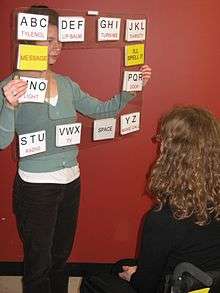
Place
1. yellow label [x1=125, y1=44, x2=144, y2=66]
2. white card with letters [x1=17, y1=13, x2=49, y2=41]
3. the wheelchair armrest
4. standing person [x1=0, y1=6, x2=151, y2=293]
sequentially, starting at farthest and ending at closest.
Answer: yellow label [x1=125, y1=44, x2=144, y2=66] < standing person [x1=0, y1=6, x2=151, y2=293] < white card with letters [x1=17, y1=13, x2=49, y2=41] < the wheelchair armrest

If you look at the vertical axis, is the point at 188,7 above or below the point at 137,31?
above

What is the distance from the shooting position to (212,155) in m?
1.27

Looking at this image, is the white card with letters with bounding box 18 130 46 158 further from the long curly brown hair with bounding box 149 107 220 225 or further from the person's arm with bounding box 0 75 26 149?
the long curly brown hair with bounding box 149 107 220 225

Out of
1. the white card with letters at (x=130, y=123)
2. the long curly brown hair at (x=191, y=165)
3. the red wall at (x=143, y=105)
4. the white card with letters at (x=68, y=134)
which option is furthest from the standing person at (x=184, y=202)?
the red wall at (x=143, y=105)

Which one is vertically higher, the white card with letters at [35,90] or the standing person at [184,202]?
the white card with letters at [35,90]

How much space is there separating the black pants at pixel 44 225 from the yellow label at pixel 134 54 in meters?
0.58

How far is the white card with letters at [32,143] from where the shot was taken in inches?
60.6

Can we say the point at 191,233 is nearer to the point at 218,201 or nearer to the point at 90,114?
the point at 218,201

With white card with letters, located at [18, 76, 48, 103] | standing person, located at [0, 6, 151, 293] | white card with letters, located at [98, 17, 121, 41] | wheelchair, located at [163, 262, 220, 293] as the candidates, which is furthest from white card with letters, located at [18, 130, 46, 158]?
wheelchair, located at [163, 262, 220, 293]

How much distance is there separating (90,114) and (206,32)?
75cm

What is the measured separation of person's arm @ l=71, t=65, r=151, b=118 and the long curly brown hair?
599 millimetres

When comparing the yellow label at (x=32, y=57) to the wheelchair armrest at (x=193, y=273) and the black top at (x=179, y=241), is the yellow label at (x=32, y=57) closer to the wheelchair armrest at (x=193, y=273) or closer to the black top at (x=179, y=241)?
the black top at (x=179, y=241)

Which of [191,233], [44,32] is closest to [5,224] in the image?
[44,32]

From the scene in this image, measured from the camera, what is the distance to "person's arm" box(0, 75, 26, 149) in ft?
4.64
